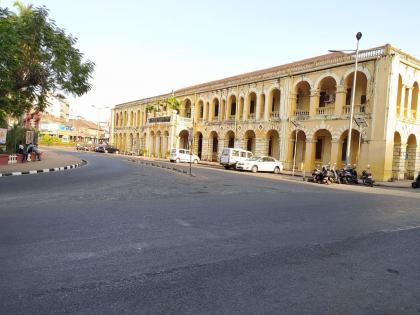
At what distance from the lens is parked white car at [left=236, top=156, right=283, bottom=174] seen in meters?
30.0

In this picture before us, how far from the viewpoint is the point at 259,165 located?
3011cm

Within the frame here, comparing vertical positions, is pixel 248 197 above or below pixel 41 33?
below

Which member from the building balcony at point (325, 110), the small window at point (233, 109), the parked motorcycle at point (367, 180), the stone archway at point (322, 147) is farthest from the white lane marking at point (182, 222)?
the small window at point (233, 109)

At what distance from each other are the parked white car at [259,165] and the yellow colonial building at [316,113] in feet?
8.20

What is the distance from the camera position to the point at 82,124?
112m

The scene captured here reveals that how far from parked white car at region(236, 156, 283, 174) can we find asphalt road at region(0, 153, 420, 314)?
67.5 feet

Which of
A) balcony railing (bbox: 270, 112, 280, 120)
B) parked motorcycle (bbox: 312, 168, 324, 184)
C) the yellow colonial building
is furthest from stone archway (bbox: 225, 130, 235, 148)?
parked motorcycle (bbox: 312, 168, 324, 184)

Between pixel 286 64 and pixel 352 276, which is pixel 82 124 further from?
pixel 352 276

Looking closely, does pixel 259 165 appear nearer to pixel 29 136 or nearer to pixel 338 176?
pixel 338 176

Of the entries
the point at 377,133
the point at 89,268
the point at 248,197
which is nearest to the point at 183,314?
the point at 89,268

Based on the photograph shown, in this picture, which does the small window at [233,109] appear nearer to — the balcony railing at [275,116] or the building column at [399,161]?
the balcony railing at [275,116]

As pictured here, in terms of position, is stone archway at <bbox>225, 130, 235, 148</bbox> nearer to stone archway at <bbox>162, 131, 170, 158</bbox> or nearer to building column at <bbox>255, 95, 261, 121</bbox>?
building column at <bbox>255, 95, 261, 121</bbox>

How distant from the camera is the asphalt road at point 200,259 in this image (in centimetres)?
358

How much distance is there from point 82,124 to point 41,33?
99.1 metres
